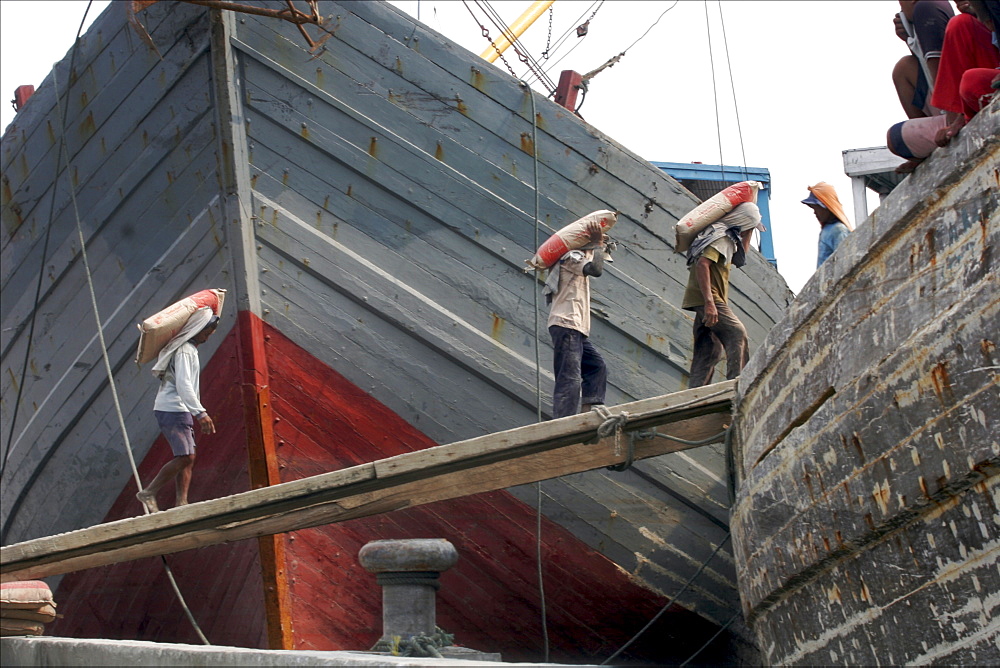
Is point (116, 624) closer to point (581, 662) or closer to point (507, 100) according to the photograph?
point (581, 662)

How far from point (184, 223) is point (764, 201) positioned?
238 inches

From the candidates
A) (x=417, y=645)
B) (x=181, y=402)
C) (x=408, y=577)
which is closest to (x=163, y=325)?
(x=181, y=402)

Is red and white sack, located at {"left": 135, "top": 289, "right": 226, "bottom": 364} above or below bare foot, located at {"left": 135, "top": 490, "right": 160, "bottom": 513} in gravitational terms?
above

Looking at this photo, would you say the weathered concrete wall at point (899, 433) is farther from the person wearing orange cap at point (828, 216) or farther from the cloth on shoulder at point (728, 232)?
the cloth on shoulder at point (728, 232)

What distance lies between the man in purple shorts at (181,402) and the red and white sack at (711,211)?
2.43 meters

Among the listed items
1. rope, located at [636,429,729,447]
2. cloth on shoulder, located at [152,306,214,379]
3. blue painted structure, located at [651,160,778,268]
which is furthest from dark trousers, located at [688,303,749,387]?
blue painted structure, located at [651,160,778,268]

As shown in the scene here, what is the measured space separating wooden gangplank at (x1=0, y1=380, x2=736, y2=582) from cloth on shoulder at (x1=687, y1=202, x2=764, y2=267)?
4.22ft

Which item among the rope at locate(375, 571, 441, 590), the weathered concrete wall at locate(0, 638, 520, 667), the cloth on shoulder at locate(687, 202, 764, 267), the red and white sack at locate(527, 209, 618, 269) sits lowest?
the weathered concrete wall at locate(0, 638, 520, 667)

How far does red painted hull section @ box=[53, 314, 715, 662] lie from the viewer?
18.0 feet

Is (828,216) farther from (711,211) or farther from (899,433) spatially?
(899,433)

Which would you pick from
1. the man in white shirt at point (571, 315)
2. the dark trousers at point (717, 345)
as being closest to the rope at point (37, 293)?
the man in white shirt at point (571, 315)

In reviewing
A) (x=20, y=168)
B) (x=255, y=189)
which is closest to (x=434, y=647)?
(x=255, y=189)

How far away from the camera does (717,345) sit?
5.54 m

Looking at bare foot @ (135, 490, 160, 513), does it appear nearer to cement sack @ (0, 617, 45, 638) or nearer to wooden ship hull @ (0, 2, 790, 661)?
wooden ship hull @ (0, 2, 790, 661)
